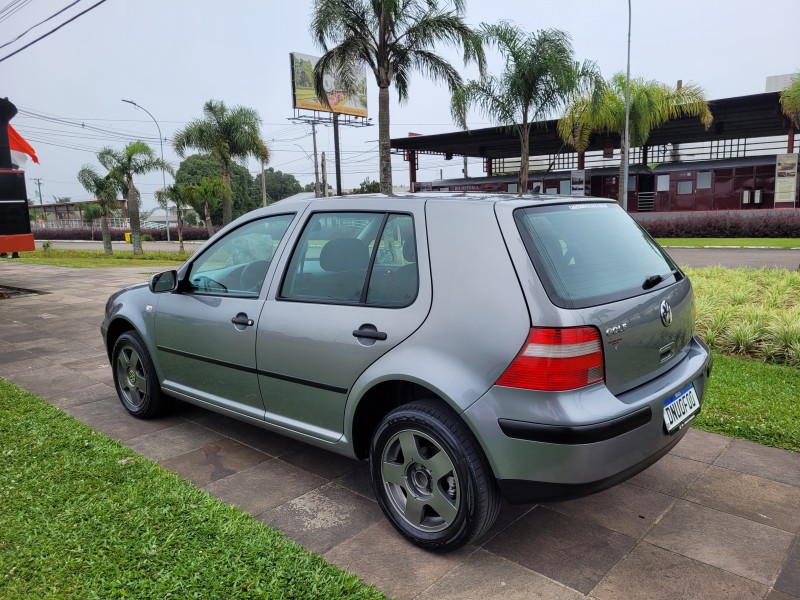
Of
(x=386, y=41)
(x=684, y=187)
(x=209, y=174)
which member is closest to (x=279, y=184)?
(x=209, y=174)

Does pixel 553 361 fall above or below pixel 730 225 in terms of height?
above

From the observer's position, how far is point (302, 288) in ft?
10.7

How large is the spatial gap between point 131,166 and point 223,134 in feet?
16.2

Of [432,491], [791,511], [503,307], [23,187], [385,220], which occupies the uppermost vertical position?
[23,187]

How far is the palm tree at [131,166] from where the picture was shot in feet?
97.0

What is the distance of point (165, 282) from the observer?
158 inches

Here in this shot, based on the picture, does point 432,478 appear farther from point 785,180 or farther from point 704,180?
point 704,180

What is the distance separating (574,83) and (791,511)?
17.1 metres

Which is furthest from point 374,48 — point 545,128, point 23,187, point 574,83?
point 545,128

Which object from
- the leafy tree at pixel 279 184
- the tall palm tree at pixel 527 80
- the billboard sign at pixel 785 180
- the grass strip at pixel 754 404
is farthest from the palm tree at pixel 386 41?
the leafy tree at pixel 279 184

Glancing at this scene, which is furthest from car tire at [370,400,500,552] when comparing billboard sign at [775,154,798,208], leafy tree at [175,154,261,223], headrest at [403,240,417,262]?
leafy tree at [175,154,261,223]

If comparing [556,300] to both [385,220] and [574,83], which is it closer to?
[385,220]

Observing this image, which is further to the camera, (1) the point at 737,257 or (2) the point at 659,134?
(2) the point at 659,134

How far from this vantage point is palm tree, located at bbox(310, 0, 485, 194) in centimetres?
1455
